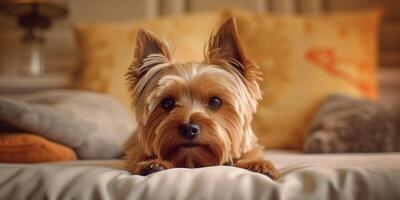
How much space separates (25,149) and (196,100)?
528 millimetres

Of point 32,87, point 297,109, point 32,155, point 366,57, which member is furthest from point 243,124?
point 32,87

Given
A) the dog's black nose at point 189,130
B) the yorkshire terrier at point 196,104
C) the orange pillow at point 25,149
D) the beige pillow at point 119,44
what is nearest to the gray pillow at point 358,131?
the yorkshire terrier at point 196,104

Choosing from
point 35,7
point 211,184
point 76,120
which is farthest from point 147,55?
point 35,7

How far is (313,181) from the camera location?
2.95 feet

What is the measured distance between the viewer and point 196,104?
1229 mm

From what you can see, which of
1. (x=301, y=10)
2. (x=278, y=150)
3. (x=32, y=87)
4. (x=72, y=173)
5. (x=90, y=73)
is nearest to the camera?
(x=72, y=173)

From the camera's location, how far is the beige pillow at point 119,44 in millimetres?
2012

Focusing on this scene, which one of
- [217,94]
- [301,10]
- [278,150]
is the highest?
[301,10]

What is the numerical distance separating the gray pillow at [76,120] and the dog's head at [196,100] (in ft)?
0.96

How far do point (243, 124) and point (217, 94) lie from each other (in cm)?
11

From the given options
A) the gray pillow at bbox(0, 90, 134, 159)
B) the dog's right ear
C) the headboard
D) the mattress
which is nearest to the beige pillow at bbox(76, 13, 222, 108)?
the gray pillow at bbox(0, 90, 134, 159)

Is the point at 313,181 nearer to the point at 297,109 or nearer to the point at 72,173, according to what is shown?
the point at 72,173

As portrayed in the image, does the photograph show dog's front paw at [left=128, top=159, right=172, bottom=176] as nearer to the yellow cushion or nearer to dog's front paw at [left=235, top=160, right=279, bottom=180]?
dog's front paw at [left=235, top=160, right=279, bottom=180]

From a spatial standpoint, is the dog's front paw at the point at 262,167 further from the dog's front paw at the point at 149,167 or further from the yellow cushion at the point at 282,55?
the yellow cushion at the point at 282,55
